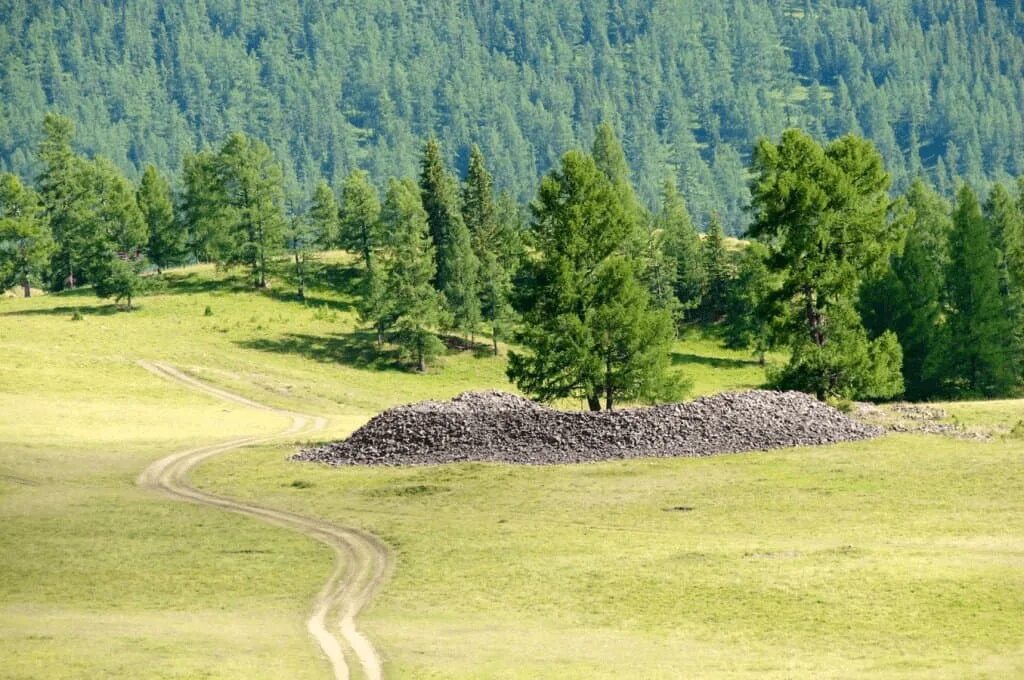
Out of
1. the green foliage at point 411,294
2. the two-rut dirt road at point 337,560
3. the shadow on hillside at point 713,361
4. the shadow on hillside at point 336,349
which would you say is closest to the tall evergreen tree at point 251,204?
the shadow on hillside at point 336,349

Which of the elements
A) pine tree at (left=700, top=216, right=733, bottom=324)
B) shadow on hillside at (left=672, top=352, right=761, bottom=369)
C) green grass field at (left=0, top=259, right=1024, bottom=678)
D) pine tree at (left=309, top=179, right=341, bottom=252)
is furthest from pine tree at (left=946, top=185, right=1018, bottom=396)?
pine tree at (left=309, top=179, right=341, bottom=252)

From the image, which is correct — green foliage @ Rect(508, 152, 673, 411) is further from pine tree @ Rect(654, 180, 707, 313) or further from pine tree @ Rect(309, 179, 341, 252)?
pine tree @ Rect(309, 179, 341, 252)

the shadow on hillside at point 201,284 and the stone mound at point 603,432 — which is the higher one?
Answer: the shadow on hillside at point 201,284

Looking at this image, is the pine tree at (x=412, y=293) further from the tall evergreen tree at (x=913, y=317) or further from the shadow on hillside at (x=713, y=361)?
the tall evergreen tree at (x=913, y=317)

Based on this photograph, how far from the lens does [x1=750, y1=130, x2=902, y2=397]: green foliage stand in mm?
68188

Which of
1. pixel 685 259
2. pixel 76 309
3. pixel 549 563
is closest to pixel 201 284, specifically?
pixel 76 309

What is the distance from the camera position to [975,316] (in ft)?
300

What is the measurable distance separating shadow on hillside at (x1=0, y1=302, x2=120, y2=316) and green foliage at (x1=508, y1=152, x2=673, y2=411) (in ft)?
236

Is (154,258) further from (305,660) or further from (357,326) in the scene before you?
(305,660)

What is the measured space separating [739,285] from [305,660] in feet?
368

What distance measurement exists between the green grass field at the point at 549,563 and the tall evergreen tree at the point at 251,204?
65.4 m

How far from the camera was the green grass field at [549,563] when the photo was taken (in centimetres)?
3225

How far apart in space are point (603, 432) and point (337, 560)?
68.0ft

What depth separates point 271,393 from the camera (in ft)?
338
